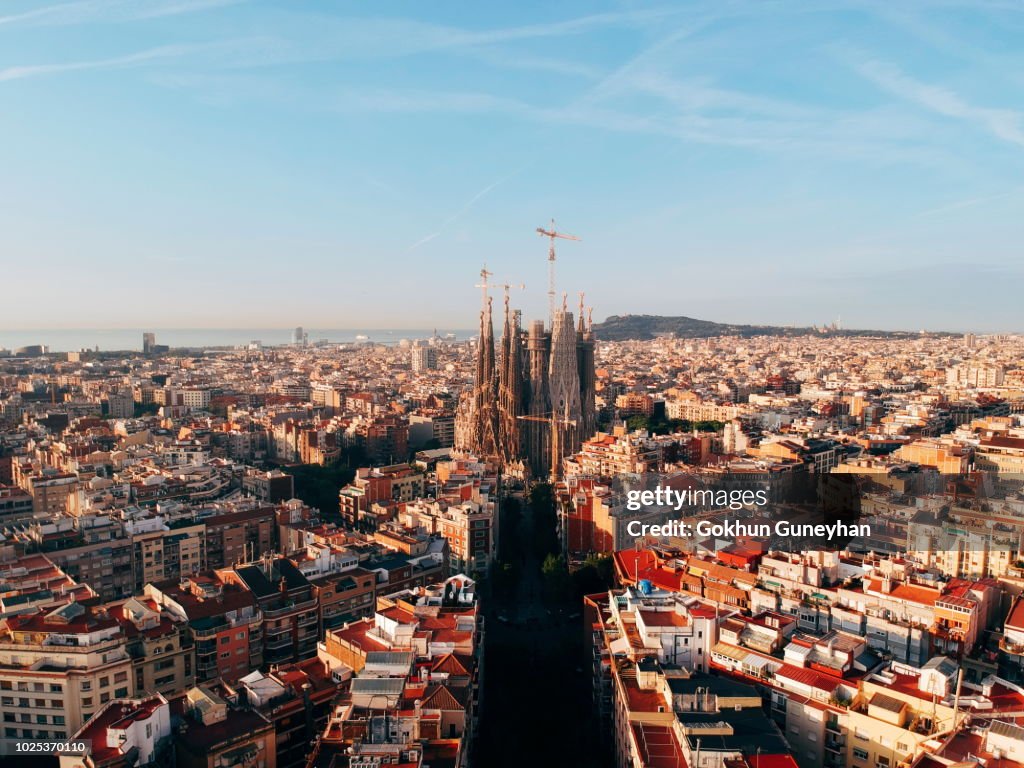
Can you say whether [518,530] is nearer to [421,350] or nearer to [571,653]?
[571,653]

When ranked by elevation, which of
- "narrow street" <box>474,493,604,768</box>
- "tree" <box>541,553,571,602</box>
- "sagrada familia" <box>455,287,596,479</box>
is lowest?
"narrow street" <box>474,493,604,768</box>

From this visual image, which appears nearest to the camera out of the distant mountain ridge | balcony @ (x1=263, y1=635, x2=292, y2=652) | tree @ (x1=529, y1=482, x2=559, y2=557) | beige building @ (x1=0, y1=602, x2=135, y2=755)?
beige building @ (x1=0, y1=602, x2=135, y2=755)

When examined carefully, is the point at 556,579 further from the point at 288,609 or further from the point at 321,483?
the point at 321,483

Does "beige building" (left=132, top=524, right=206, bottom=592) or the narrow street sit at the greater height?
"beige building" (left=132, top=524, right=206, bottom=592)

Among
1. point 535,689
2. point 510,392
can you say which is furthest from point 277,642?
point 510,392

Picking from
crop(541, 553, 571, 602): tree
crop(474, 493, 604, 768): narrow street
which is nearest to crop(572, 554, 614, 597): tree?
crop(541, 553, 571, 602): tree

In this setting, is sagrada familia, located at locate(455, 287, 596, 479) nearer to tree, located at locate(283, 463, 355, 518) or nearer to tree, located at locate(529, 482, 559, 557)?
tree, located at locate(529, 482, 559, 557)
